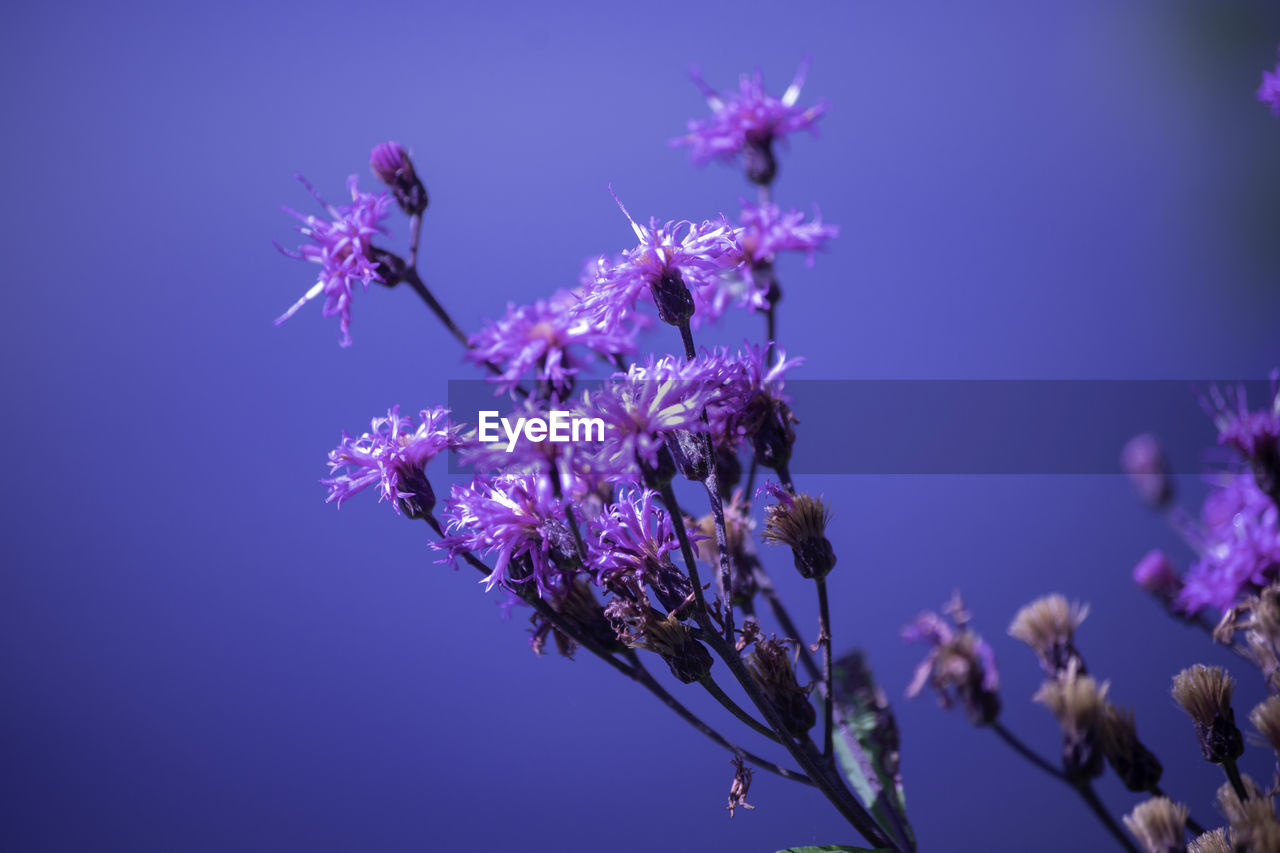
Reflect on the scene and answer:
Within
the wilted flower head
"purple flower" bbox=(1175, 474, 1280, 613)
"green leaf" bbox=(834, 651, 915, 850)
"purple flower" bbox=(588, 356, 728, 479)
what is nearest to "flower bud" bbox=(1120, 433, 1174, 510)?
"purple flower" bbox=(1175, 474, 1280, 613)

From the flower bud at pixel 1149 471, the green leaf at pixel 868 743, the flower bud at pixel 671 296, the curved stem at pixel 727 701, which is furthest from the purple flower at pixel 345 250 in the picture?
the flower bud at pixel 1149 471

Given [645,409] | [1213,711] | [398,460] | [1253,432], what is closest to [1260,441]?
[1253,432]

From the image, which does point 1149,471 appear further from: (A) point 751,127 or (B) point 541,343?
(B) point 541,343

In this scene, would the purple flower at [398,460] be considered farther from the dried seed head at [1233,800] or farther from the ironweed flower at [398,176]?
the dried seed head at [1233,800]

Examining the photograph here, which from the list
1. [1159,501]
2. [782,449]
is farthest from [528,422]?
[1159,501]

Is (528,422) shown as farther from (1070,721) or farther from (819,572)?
(1070,721)

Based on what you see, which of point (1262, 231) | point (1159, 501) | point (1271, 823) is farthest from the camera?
point (1262, 231)
